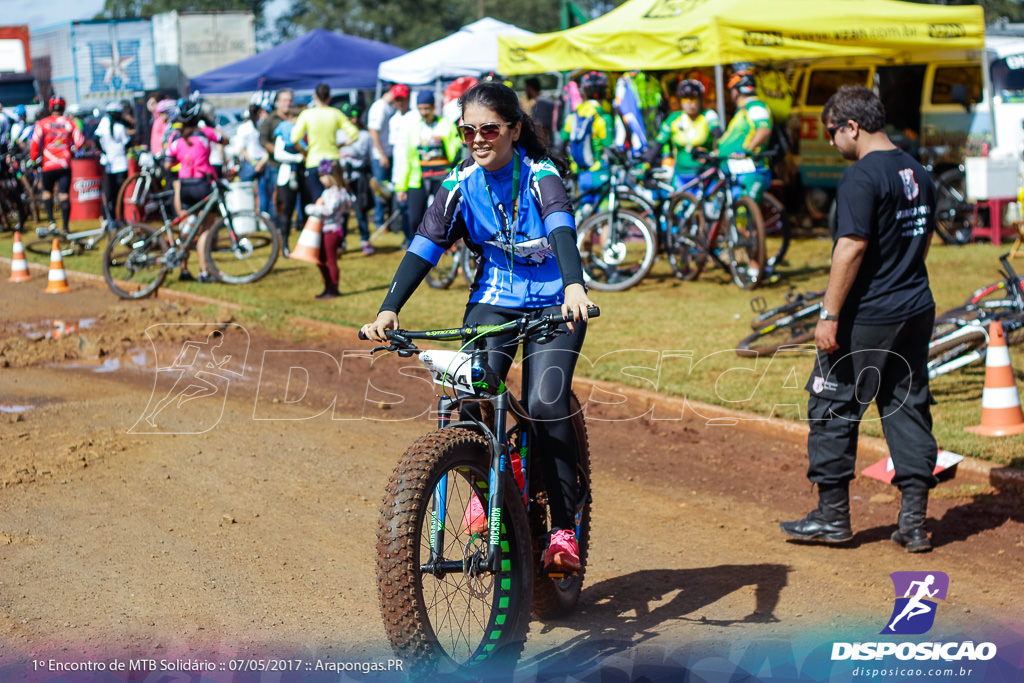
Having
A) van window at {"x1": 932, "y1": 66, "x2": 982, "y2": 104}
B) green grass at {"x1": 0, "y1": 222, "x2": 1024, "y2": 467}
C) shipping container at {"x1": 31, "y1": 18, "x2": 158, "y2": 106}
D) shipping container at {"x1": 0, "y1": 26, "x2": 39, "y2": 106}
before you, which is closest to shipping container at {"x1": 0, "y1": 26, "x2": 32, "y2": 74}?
shipping container at {"x1": 0, "y1": 26, "x2": 39, "y2": 106}

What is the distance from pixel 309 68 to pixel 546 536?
20.9 m

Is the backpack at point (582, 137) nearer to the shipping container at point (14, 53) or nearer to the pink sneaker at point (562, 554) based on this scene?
the pink sneaker at point (562, 554)

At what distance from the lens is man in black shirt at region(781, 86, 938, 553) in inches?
198

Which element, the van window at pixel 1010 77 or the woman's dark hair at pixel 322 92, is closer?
the woman's dark hair at pixel 322 92

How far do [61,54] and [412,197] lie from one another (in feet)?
84.2

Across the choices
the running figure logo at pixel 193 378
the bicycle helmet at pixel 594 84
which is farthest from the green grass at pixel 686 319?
the bicycle helmet at pixel 594 84

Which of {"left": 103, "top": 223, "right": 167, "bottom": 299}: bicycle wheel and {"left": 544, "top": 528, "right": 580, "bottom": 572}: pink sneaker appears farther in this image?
{"left": 103, "top": 223, "right": 167, "bottom": 299}: bicycle wheel

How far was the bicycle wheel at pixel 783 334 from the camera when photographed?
8.75 m

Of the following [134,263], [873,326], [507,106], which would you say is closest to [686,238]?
[134,263]

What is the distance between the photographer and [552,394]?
4078 millimetres

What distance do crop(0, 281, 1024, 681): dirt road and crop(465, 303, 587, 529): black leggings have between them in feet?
2.01

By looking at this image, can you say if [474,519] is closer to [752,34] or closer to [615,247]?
[615,247]

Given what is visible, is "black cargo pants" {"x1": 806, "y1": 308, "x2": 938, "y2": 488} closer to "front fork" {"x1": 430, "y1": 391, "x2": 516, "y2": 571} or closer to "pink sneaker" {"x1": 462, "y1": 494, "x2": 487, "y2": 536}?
"front fork" {"x1": 430, "y1": 391, "x2": 516, "y2": 571}

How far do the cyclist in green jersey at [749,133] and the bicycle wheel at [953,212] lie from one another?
433cm
